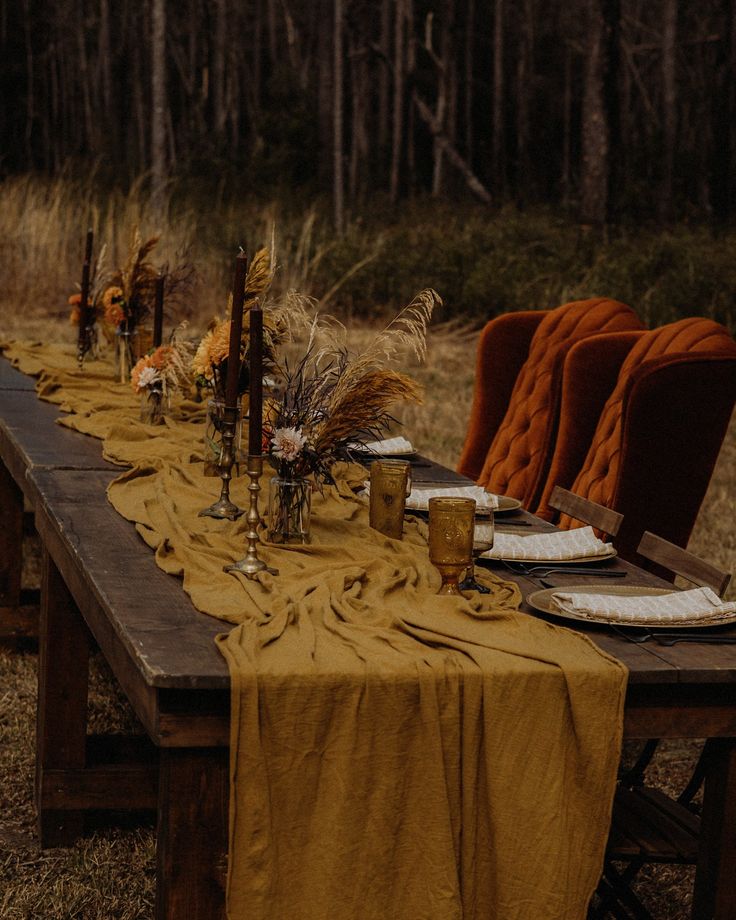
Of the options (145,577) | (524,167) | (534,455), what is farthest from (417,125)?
(145,577)

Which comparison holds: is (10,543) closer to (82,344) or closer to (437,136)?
(82,344)

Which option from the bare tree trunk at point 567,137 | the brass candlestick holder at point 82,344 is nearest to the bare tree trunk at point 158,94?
the brass candlestick holder at point 82,344

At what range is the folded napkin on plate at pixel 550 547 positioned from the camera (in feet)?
7.52

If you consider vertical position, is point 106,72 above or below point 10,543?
above

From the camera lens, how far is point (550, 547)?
93.0 inches

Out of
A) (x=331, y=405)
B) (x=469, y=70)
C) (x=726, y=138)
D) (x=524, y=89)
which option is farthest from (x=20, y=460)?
(x=469, y=70)

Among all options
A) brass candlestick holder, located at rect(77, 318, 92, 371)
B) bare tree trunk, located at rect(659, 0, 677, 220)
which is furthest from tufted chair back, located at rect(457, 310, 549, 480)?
bare tree trunk, located at rect(659, 0, 677, 220)

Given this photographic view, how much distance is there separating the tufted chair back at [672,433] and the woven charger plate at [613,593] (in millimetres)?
1071

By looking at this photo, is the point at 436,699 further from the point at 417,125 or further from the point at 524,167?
the point at 417,125

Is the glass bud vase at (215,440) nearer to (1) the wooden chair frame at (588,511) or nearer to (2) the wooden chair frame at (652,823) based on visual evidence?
(1) the wooden chair frame at (588,511)

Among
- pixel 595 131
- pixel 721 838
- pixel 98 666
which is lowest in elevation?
pixel 98 666

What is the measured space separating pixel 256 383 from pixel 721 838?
0.92 m

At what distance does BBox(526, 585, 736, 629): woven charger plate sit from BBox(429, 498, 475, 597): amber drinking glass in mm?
117

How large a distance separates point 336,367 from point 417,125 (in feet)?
86.4
